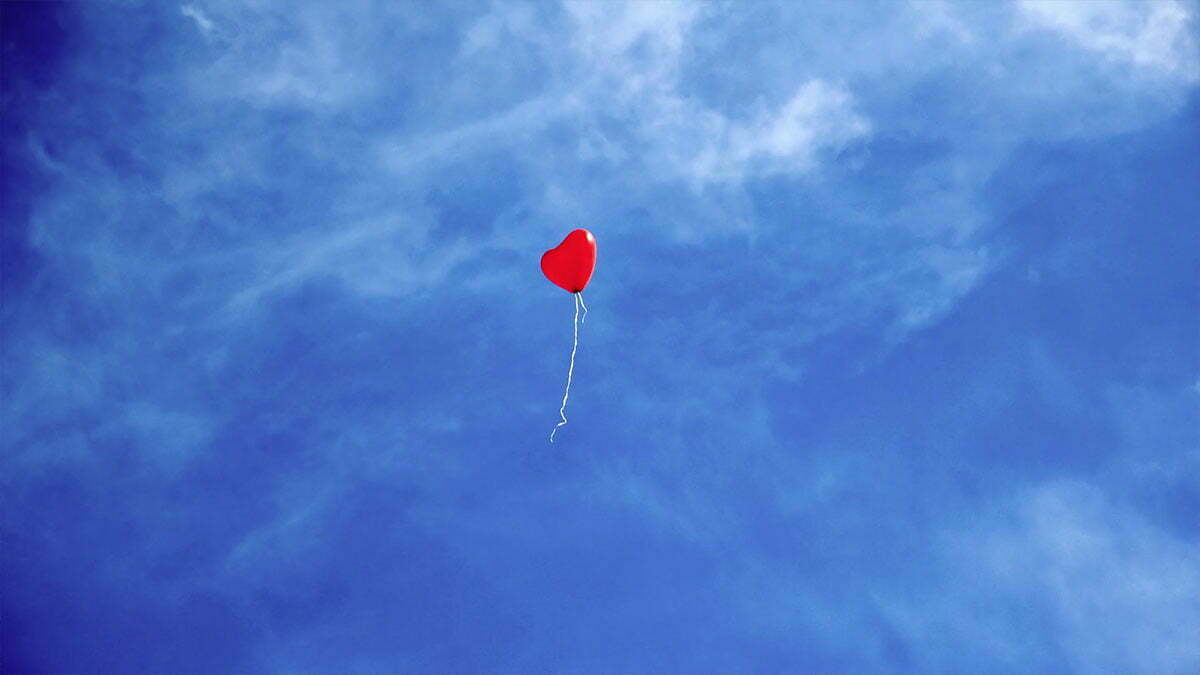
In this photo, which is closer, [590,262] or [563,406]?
[590,262]

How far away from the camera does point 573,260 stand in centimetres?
2086

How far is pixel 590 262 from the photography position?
21031 mm

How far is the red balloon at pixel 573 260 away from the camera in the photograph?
20.8 meters

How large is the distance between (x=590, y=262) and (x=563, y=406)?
562 centimetres

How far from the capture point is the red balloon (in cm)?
2084

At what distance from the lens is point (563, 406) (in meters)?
25.8
